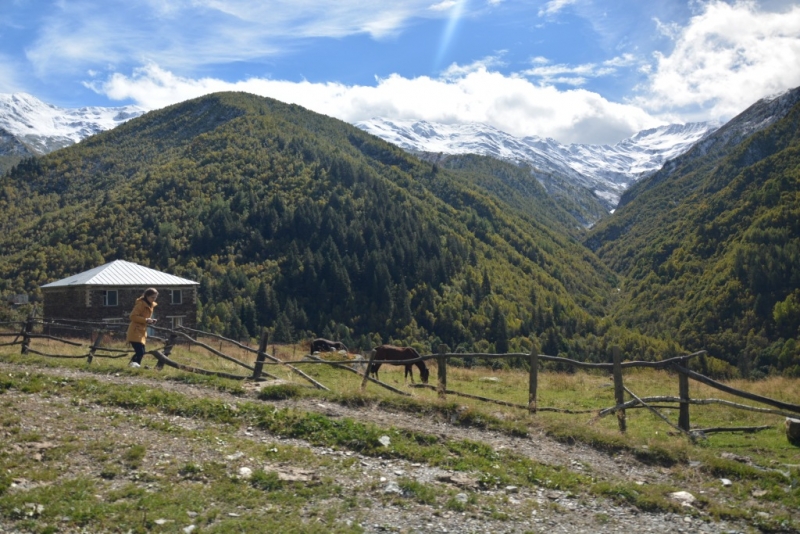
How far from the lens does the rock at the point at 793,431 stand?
1266 cm

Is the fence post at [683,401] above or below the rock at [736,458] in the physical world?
above

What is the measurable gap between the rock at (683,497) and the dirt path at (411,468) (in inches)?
20.6

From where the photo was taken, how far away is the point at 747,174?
7726 inches

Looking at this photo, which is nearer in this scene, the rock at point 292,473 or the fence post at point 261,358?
the rock at point 292,473

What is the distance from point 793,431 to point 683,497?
535 cm

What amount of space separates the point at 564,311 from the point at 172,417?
157290mm

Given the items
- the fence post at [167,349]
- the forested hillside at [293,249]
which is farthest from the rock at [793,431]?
the forested hillside at [293,249]

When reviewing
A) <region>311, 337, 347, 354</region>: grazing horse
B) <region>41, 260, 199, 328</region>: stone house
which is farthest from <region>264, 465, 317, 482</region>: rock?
<region>41, 260, 199, 328</region>: stone house

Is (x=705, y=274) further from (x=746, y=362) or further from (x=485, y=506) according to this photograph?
(x=485, y=506)

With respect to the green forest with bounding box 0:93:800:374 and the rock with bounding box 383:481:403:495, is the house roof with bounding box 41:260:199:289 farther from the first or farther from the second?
the green forest with bounding box 0:93:800:374

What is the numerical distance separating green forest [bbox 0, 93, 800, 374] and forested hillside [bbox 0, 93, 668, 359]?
0.48 metres

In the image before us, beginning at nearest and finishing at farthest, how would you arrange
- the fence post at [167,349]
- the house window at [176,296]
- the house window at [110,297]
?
1. the fence post at [167,349]
2. the house window at [110,297]
3. the house window at [176,296]

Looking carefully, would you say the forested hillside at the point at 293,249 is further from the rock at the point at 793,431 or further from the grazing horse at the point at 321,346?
the rock at the point at 793,431

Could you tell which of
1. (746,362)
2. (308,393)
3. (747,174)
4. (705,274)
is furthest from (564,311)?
(308,393)
